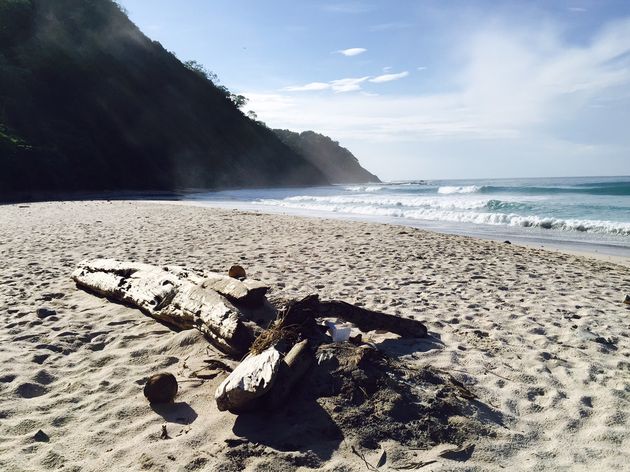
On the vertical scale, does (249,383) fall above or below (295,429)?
above

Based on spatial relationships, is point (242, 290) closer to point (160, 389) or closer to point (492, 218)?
point (160, 389)

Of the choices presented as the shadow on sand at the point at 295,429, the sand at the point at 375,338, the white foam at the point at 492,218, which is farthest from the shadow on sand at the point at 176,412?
the white foam at the point at 492,218

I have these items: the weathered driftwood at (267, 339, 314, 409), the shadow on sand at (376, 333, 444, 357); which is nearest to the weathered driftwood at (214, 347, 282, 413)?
the weathered driftwood at (267, 339, 314, 409)

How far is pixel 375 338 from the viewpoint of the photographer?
3936 mm

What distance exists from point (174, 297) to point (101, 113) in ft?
141

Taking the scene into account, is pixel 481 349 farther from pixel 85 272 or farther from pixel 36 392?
pixel 85 272

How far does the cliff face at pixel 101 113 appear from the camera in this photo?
30906mm

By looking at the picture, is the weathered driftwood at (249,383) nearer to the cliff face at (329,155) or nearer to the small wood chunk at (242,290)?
the small wood chunk at (242,290)

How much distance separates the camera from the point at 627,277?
6.88 metres

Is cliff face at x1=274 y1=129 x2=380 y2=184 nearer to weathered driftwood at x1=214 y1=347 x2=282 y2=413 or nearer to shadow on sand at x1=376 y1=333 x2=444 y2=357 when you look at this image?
shadow on sand at x1=376 y1=333 x2=444 y2=357

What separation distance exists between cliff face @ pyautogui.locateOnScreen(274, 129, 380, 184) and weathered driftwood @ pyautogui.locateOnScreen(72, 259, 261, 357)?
118613mm

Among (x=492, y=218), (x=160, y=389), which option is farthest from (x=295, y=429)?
(x=492, y=218)

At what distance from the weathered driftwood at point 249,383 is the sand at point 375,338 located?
0.36 ft

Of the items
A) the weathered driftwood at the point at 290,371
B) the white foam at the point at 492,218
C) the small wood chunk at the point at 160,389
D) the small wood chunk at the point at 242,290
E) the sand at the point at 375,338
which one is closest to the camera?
the sand at the point at 375,338
